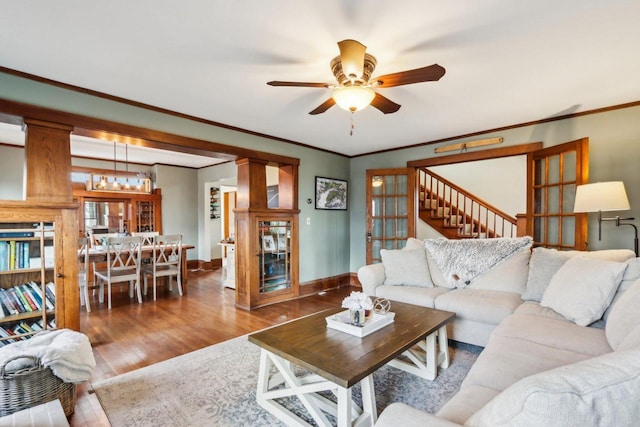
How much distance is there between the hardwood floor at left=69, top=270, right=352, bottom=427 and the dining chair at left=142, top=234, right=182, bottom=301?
1.02ft

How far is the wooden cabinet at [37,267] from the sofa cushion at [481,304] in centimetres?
323

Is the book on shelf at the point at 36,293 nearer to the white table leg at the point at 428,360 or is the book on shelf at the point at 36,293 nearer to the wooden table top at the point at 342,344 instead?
the wooden table top at the point at 342,344

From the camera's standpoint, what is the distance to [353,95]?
2.12m

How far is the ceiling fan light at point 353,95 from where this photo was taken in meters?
2.11

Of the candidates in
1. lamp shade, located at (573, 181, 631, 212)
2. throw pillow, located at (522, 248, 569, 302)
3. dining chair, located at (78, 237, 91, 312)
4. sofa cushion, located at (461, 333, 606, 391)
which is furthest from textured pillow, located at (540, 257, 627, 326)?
dining chair, located at (78, 237, 91, 312)

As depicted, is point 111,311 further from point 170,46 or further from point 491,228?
point 491,228

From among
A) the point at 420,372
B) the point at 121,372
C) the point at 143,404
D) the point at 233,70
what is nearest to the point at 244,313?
the point at 121,372

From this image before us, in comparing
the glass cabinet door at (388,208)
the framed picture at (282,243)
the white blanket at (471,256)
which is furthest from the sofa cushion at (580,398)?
the glass cabinet door at (388,208)

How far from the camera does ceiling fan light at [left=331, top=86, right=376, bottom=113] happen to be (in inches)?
83.0

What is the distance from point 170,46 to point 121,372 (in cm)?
245

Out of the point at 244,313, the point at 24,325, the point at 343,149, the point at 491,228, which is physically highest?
the point at 343,149

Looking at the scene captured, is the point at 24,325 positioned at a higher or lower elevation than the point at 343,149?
lower

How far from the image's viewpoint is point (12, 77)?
245 cm

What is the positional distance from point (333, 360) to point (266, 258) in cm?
286
